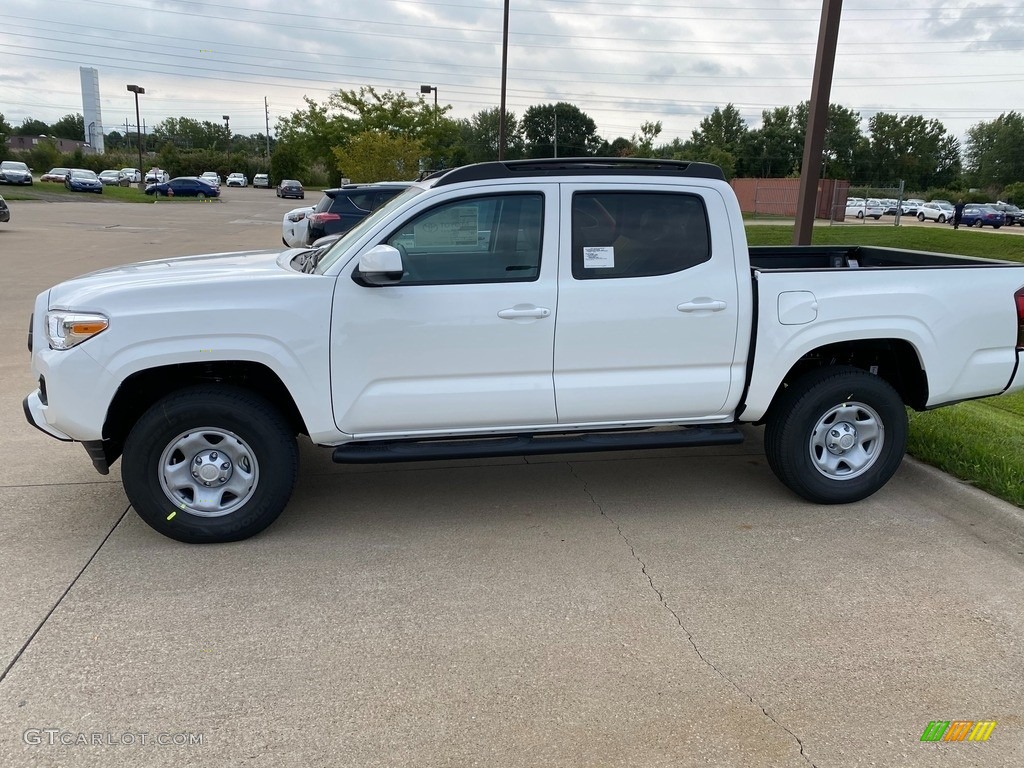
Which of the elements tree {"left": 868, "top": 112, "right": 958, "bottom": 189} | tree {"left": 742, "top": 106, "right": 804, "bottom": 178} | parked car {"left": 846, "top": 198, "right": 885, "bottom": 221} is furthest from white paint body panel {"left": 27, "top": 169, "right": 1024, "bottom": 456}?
tree {"left": 868, "top": 112, "right": 958, "bottom": 189}

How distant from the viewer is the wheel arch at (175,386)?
4.11m

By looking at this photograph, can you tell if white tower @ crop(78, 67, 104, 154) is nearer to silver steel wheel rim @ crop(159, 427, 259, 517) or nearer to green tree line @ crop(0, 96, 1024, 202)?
green tree line @ crop(0, 96, 1024, 202)

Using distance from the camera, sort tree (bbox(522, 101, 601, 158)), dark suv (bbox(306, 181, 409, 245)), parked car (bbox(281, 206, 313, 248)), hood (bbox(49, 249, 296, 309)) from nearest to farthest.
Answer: hood (bbox(49, 249, 296, 309)), dark suv (bbox(306, 181, 409, 245)), parked car (bbox(281, 206, 313, 248)), tree (bbox(522, 101, 601, 158))

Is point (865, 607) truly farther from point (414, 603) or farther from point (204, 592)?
point (204, 592)

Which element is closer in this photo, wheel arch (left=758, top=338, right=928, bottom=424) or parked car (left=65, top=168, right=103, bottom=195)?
wheel arch (left=758, top=338, right=928, bottom=424)

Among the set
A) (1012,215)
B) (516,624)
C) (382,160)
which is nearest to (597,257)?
(516,624)

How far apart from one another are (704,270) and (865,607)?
1.95m

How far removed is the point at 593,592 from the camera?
12.4 ft

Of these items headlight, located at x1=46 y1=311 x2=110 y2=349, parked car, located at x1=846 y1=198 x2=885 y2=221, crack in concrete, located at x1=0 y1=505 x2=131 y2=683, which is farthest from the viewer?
parked car, located at x1=846 y1=198 x2=885 y2=221

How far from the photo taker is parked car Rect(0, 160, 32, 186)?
4800cm

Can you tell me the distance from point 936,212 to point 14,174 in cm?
5833

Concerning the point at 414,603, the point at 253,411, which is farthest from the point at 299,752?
the point at 253,411

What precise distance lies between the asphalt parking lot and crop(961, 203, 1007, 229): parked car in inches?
1867

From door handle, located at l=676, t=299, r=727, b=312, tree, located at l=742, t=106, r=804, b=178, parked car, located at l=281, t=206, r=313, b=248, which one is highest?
tree, located at l=742, t=106, r=804, b=178
